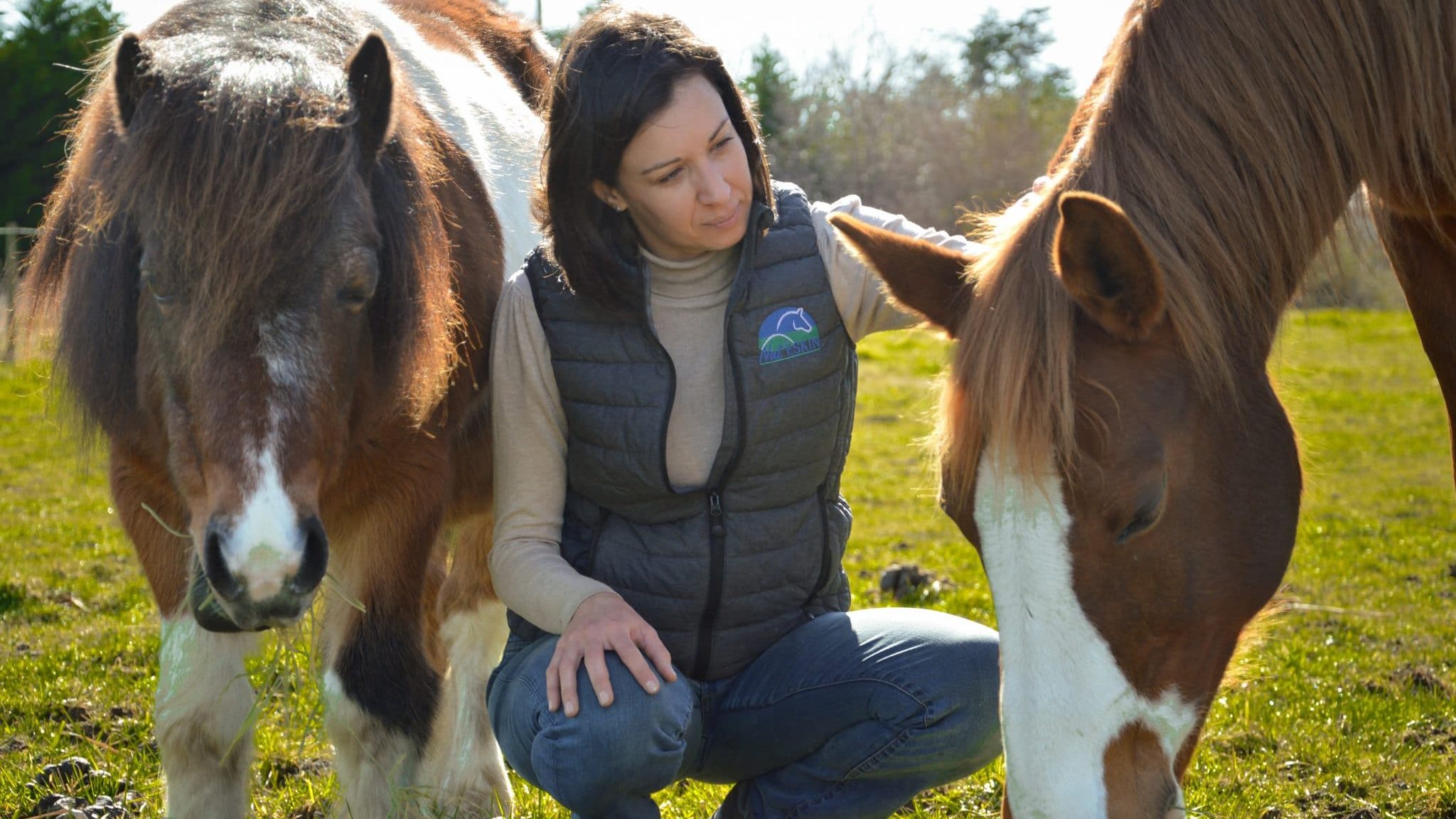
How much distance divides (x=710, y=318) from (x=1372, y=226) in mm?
1448

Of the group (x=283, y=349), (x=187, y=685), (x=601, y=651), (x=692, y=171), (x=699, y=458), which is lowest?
(x=187, y=685)

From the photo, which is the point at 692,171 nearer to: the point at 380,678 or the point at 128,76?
the point at 128,76

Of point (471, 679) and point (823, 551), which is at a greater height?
point (823, 551)

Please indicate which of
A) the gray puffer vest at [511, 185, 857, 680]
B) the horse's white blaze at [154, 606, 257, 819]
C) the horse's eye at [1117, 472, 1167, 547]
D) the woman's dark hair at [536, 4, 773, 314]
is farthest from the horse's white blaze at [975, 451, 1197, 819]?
the horse's white blaze at [154, 606, 257, 819]

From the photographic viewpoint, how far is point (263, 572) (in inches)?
73.6

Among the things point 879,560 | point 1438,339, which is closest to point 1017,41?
point 879,560

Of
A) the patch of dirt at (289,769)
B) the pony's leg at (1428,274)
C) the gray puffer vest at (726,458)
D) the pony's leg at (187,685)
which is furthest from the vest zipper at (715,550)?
the pony's leg at (1428,274)

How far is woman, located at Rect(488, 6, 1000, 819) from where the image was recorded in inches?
90.2

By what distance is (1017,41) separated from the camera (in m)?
30.4

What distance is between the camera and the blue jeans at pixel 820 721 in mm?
2258

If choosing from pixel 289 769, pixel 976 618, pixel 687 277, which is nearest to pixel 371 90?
pixel 687 277

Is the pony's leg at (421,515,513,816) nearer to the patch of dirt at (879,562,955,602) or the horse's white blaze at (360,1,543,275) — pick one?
the horse's white blaze at (360,1,543,275)

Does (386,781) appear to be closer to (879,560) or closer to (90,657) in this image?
(90,657)

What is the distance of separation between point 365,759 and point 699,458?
107 centimetres
